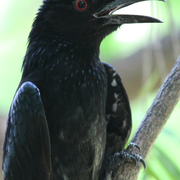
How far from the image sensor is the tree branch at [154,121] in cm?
304

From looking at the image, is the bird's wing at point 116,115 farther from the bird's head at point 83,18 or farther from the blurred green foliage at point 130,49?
the bird's head at point 83,18

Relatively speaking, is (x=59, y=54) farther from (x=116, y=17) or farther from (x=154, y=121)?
(x=154, y=121)

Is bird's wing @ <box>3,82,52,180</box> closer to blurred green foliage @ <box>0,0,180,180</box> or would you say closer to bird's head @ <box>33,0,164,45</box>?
bird's head @ <box>33,0,164,45</box>

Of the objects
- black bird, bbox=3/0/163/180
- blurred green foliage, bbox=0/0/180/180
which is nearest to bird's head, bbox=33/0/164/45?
black bird, bbox=3/0/163/180

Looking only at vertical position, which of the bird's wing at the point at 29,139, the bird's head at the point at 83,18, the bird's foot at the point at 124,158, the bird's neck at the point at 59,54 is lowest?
the bird's foot at the point at 124,158

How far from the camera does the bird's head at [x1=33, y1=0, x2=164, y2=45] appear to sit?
2.96 meters

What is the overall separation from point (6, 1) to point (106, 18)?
258 centimetres

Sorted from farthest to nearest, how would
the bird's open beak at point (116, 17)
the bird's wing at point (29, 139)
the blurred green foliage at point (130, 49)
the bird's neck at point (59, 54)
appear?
the blurred green foliage at point (130, 49) < the bird's neck at point (59, 54) < the bird's open beak at point (116, 17) < the bird's wing at point (29, 139)

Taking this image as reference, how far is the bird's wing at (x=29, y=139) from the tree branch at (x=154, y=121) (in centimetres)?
67

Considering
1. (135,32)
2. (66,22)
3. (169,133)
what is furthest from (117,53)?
(66,22)

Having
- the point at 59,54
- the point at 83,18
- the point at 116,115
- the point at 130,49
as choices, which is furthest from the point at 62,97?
the point at 130,49

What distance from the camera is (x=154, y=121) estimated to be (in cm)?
308

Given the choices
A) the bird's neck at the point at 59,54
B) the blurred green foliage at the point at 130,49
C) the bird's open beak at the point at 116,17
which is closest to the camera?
the bird's open beak at the point at 116,17

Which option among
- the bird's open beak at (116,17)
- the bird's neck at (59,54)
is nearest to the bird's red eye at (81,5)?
the bird's open beak at (116,17)
